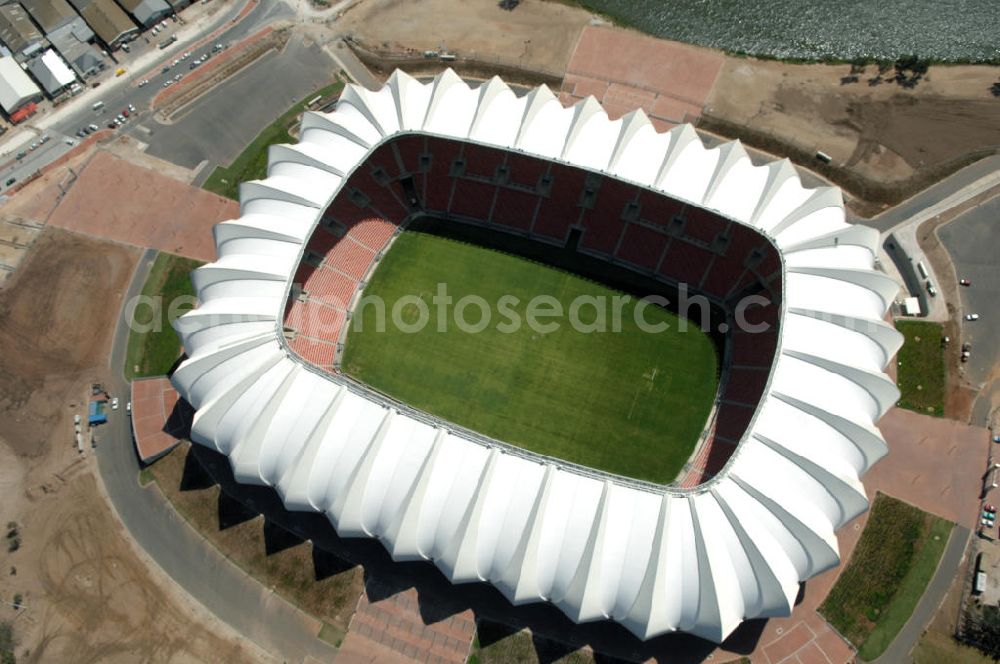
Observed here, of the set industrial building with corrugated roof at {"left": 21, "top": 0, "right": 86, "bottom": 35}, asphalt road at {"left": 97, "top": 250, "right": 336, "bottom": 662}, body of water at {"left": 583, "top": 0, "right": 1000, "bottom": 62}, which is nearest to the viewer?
asphalt road at {"left": 97, "top": 250, "right": 336, "bottom": 662}

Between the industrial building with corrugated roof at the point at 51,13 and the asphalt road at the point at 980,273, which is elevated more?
the industrial building with corrugated roof at the point at 51,13

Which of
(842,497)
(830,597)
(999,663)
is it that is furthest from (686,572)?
(999,663)

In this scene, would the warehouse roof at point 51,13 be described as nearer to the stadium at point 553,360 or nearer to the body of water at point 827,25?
the stadium at point 553,360

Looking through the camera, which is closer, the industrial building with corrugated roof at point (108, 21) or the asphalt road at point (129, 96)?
the asphalt road at point (129, 96)

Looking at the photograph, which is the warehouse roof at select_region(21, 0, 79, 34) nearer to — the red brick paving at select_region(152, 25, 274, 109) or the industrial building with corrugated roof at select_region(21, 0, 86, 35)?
the industrial building with corrugated roof at select_region(21, 0, 86, 35)

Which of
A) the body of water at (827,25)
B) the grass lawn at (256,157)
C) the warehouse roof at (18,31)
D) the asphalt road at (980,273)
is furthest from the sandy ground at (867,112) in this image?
the warehouse roof at (18,31)

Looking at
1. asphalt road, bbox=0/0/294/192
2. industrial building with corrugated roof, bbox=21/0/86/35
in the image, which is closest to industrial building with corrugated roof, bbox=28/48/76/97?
asphalt road, bbox=0/0/294/192

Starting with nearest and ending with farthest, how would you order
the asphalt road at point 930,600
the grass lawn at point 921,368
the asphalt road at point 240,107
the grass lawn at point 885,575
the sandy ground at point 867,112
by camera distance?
the asphalt road at point 930,600 → the grass lawn at point 885,575 → the grass lawn at point 921,368 → the sandy ground at point 867,112 → the asphalt road at point 240,107

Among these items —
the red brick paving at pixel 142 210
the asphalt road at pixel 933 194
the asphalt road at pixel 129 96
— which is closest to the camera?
the asphalt road at pixel 933 194
